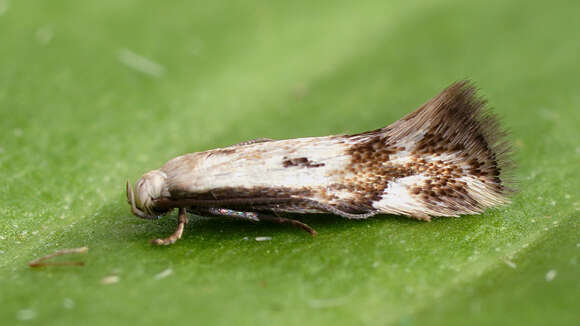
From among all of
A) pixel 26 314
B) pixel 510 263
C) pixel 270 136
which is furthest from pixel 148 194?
pixel 510 263

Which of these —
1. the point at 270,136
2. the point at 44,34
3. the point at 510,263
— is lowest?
the point at 510,263

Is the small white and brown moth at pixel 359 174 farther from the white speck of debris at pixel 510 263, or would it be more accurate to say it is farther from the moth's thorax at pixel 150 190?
the white speck of debris at pixel 510 263

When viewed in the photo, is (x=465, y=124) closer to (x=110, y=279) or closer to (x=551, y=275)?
(x=551, y=275)

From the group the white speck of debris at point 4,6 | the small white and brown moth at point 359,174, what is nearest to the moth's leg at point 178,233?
the small white and brown moth at point 359,174

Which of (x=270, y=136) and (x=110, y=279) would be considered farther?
(x=270, y=136)

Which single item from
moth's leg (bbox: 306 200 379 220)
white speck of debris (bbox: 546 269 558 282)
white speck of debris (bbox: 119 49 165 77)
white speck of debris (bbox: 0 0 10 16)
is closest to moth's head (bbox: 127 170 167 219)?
moth's leg (bbox: 306 200 379 220)

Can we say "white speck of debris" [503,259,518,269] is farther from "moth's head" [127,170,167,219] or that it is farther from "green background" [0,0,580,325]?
"moth's head" [127,170,167,219]
